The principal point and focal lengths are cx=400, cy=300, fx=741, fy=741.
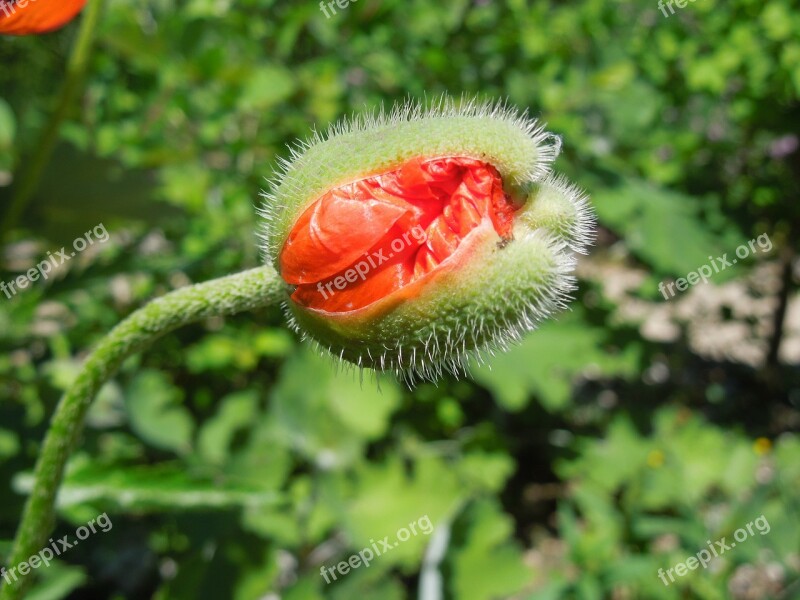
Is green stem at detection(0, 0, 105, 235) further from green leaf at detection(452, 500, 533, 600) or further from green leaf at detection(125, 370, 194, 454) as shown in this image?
green leaf at detection(452, 500, 533, 600)

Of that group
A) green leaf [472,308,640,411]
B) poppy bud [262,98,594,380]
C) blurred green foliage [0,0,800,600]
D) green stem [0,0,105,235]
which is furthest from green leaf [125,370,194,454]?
poppy bud [262,98,594,380]

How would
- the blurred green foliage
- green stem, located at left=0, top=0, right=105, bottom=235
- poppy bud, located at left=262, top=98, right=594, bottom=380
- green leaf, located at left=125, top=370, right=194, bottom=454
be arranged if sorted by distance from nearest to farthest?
poppy bud, located at left=262, top=98, right=594, bottom=380, green stem, located at left=0, top=0, right=105, bottom=235, the blurred green foliage, green leaf, located at left=125, top=370, right=194, bottom=454

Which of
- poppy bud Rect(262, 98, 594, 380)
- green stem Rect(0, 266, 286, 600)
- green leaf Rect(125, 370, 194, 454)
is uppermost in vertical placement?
poppy bud Rect(262, 98, 594, 380)

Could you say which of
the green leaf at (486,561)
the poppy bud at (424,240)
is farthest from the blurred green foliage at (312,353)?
the poppy bud at (424,240)

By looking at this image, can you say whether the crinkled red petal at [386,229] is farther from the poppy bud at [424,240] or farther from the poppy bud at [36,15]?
the poppy bud at [36,15]

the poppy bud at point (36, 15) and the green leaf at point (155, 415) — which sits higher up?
the poppy bud at point (36, 15)

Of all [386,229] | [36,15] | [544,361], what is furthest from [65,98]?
[544,361]

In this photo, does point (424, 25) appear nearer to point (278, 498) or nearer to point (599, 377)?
point (278, 498)
